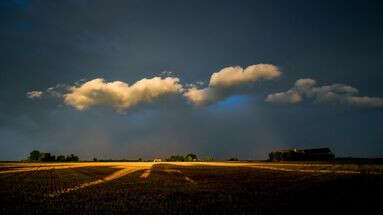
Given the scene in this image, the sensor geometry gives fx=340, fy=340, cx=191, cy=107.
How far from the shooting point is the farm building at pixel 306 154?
98.3m

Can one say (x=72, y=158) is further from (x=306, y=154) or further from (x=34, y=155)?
(x=306, y=154)

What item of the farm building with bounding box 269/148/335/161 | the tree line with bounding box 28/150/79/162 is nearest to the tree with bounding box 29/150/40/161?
the tree line with bounding box 28/150/79/162

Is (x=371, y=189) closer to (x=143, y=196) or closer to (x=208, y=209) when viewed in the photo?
(x=208, y=209)

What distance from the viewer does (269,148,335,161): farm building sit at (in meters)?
98.3

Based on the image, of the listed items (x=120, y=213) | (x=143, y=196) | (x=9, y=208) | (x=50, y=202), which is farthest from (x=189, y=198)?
(x=9, y=208)

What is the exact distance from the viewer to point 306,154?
4053 inches

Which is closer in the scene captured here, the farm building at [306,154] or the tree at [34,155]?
the farm building at [306,154]

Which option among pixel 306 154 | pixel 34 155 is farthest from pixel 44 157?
pixel 306 154

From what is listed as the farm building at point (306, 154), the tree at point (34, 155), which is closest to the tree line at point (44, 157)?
the tree at point (34, 155)

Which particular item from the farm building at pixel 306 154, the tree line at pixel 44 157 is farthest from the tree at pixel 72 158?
the farm building at pixel 306 154

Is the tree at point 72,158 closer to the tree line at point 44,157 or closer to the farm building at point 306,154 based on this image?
the tree line at point 44,157

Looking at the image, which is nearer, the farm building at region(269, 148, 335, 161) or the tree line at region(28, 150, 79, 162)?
the farm building at region(269, 148, 335, 161)

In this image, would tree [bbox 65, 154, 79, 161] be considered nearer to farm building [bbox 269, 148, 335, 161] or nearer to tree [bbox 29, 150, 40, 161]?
tree [bbox 29, 150, 40, 161]

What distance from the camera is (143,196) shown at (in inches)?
736
